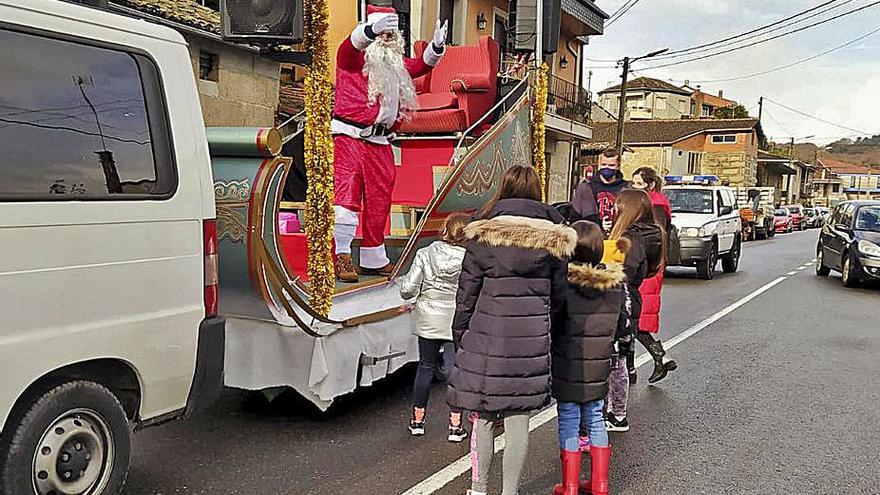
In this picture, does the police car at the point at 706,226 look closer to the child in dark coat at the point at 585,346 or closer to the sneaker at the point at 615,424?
the sneaker at the point at 615,424

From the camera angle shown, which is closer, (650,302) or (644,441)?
(644,441)

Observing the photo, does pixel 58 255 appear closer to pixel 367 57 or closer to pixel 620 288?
pixel 620 288

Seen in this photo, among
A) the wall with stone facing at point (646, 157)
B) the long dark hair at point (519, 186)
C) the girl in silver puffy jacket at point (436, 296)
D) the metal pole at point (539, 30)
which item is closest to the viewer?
the long dark hair at point (519, 186)

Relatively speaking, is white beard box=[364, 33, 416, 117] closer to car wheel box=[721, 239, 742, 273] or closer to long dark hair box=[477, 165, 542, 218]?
long dark hair box=[477, 165, 542, 218]

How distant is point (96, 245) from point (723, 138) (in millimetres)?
54553

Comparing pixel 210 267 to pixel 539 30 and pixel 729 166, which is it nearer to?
pixel 539 30

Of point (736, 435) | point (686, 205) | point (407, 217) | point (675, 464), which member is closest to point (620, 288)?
point (675, 464)

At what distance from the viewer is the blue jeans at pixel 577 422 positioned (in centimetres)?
409

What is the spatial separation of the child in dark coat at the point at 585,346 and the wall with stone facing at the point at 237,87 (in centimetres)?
810

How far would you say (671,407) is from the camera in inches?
239

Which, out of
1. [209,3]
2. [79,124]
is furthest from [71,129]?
[209,3]

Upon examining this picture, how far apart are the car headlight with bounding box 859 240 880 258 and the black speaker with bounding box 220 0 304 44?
12222 millimetres

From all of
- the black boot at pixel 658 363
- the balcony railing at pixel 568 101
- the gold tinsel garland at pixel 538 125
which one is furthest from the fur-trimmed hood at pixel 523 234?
the balcony railing at pixel 568 101

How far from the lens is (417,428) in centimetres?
515
